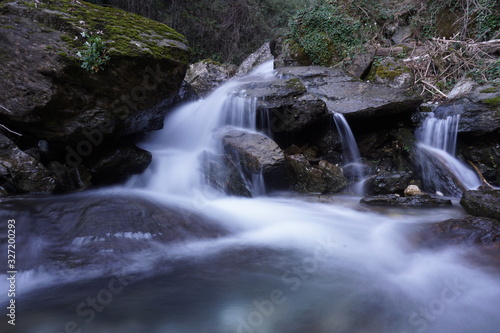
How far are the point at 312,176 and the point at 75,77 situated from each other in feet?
14.9

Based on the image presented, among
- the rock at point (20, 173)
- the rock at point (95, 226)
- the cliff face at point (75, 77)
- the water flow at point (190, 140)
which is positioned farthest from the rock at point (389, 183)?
the rock at point (20, 173)

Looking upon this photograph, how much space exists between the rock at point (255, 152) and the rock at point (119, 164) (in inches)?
66.7

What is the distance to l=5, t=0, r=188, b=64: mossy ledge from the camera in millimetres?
4289

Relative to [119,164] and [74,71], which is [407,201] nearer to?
[119,164]

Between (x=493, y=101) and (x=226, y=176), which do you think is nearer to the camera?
(x=226, y=176)

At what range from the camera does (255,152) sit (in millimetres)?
5711

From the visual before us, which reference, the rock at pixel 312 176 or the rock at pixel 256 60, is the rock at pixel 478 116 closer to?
the rock at pixel 312 176

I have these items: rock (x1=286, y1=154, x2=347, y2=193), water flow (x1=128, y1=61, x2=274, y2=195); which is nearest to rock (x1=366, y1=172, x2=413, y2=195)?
rock (x1=286, y1=154, x2=347, y2=193)

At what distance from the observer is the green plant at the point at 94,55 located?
13.5ft

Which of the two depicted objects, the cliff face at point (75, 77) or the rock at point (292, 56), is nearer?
the cliff face at point (75, 77)

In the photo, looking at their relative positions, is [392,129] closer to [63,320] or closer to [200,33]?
[63,320]

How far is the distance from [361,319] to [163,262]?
1994mm

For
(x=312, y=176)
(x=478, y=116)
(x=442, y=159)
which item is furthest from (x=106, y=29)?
(x=478, y=116)

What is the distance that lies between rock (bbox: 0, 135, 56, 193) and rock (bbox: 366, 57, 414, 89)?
29.1 feet
